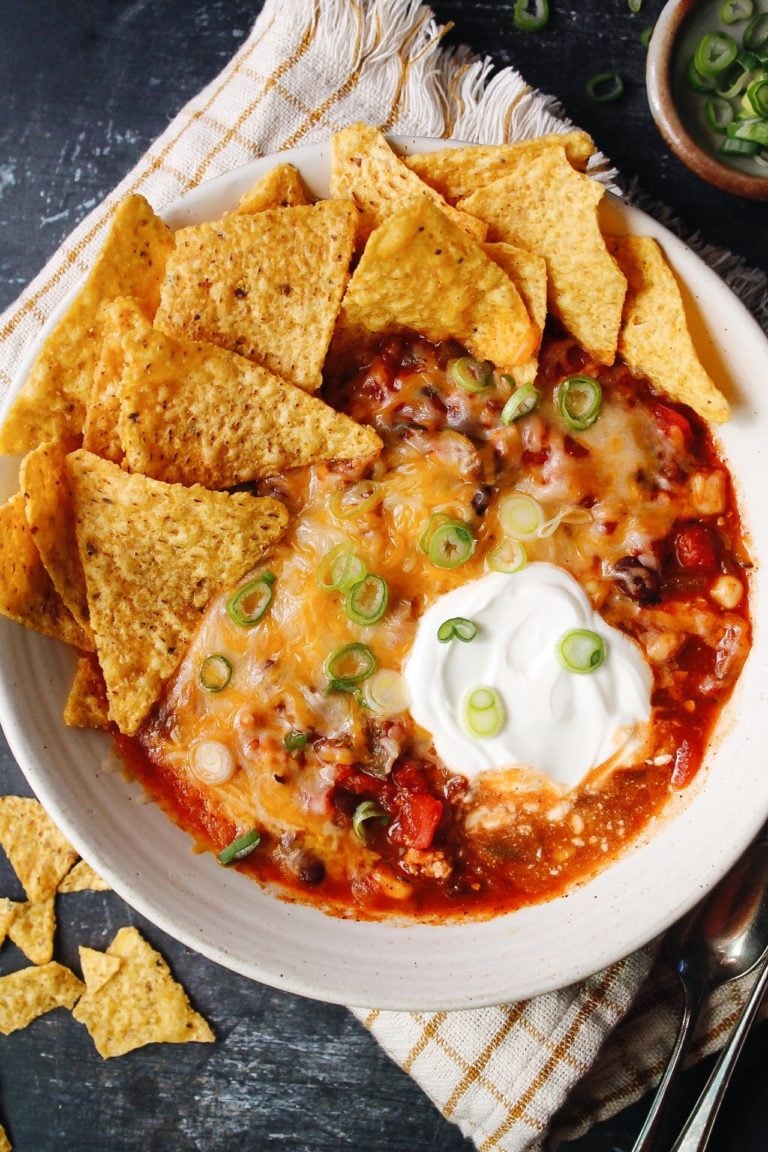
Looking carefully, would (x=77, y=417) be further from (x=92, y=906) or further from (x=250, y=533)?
(x=92, y=906)

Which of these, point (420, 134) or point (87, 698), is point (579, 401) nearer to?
point (420, 134)

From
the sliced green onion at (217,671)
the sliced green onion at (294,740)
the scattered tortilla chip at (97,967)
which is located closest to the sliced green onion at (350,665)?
the sliced green onion at (294,740)

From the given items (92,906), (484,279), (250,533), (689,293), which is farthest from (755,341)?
(92,906)

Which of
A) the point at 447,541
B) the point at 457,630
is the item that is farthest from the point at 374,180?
the point at 457,630

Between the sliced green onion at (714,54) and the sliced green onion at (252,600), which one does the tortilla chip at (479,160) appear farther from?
the sliced green onion at (252,600)

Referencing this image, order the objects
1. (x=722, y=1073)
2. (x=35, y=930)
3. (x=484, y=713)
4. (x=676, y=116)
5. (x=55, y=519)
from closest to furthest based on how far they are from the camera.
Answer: (x=55, y=519) → (x=484, y=713) → (x=722, y=1073) → (x=676, y=116) → (x=35, y=930)

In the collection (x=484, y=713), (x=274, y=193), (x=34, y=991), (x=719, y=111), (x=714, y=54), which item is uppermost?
(x=714, y=54)

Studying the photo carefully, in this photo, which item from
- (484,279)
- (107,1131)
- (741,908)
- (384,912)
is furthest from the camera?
(107,1131)
